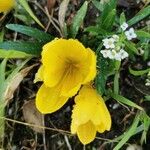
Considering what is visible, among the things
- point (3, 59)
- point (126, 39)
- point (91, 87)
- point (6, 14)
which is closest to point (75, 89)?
point (91, 87)

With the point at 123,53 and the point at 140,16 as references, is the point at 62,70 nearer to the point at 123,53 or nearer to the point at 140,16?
the point at 123,53

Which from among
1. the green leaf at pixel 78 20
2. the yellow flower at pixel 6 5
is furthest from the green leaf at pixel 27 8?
the green leaf at pixel 78 20

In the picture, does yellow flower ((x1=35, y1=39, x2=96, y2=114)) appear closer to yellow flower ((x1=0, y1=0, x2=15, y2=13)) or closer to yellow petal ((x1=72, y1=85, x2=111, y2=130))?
yellow petal ((x1=72, y1=85, x2=111, y2=130))

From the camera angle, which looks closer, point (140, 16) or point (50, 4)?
point (140, 16)

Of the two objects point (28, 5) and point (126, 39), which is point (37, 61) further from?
point (126, 39)

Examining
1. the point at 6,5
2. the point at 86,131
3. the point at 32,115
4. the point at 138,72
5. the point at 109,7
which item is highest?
the point at 109,7

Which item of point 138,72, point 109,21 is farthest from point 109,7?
point 138,72
